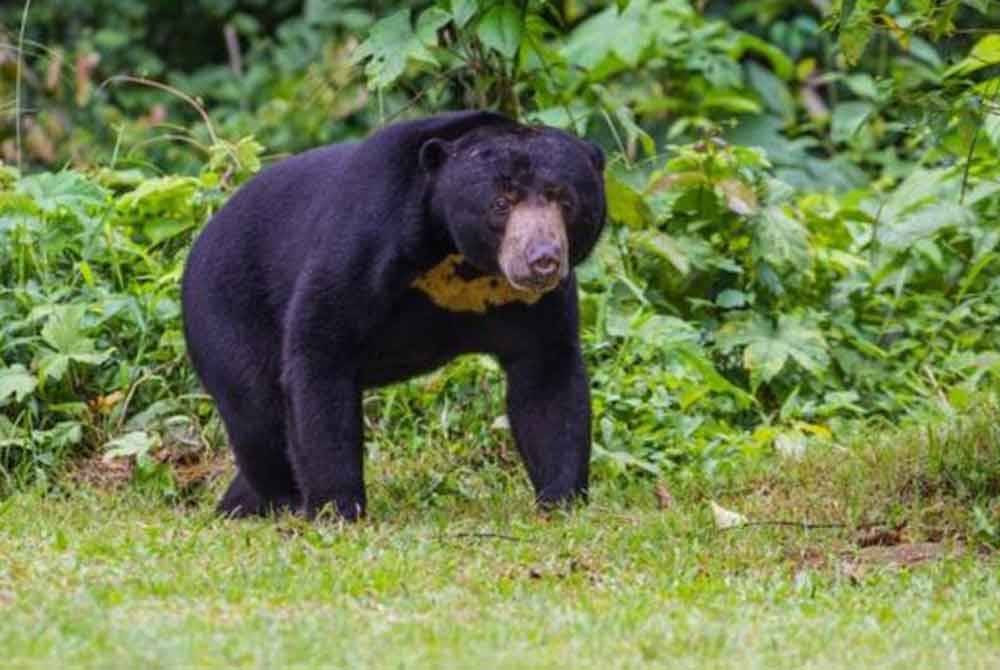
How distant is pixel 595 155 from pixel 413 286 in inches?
26.6

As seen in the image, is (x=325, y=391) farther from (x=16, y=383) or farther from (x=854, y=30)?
(x=854, y=30)

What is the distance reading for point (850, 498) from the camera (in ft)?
23.7

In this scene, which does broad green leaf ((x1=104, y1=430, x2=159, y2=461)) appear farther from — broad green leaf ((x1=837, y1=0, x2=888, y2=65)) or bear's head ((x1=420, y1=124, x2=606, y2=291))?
broad green leaf ((x1=837, y1=0, x2=888, y2=65))

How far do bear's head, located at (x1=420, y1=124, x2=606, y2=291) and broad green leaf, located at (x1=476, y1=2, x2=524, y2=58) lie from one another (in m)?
0.81

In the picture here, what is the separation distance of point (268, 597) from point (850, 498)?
216cm

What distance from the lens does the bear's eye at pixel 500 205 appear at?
7.00 metres

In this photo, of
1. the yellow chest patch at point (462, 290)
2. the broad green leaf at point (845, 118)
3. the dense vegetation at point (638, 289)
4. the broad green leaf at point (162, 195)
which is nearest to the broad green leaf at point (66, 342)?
the dense vegetation at point (638, 289)

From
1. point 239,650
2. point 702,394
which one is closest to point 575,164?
point 702,394

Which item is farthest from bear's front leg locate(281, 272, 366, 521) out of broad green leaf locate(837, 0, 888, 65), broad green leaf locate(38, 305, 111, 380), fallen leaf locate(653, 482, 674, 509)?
broad green leaf locate(837, 0, 888, 65)

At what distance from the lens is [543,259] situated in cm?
688

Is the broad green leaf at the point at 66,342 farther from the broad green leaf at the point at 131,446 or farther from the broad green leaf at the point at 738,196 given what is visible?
the broad green leaf at the point at 738,196

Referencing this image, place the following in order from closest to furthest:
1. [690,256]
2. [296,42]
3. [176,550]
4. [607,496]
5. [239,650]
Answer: [239,650] < [176,550] < [607,496] < [690,256] < [296,42]

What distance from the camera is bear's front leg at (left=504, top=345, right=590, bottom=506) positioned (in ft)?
24.3

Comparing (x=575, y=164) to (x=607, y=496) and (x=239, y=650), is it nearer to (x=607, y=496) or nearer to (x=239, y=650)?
(x=607, y=496)
